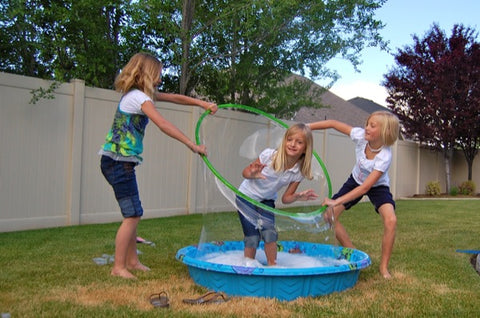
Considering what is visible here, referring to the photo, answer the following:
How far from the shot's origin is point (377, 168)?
4000mm

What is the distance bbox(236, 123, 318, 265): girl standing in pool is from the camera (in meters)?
3.76

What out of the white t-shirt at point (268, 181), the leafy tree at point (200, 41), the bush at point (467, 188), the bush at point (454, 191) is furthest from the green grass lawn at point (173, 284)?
the bush at point (467, 188)

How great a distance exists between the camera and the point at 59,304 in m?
3.00

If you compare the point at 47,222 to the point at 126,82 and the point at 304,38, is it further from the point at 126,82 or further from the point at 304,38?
the point at 304,38

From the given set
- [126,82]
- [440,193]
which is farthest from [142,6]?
[440,193]

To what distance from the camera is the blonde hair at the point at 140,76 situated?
3.92 m

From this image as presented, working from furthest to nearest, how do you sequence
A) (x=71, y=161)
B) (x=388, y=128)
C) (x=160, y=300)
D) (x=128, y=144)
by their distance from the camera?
(x=71, y=161), (x=388, y=128), (x=128, y=144), (x=160, y=300)

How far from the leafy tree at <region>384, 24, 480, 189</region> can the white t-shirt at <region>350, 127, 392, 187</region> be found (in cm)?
1415

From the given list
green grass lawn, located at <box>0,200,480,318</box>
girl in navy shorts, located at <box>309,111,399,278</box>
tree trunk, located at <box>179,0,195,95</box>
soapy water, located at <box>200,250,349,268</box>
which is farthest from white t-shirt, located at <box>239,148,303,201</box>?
tree trunk, located at <box>179,0,195,95</box>

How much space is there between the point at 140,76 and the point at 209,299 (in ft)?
5.85

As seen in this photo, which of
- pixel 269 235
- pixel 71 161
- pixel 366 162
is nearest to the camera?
pixel 269 235

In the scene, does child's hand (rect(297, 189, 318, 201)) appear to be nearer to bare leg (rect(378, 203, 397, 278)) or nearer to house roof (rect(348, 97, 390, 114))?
bare leg (rect(378, 203, 397, 278))

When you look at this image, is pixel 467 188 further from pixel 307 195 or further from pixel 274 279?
pixel 274 279

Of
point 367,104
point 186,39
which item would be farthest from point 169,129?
point 367,104
